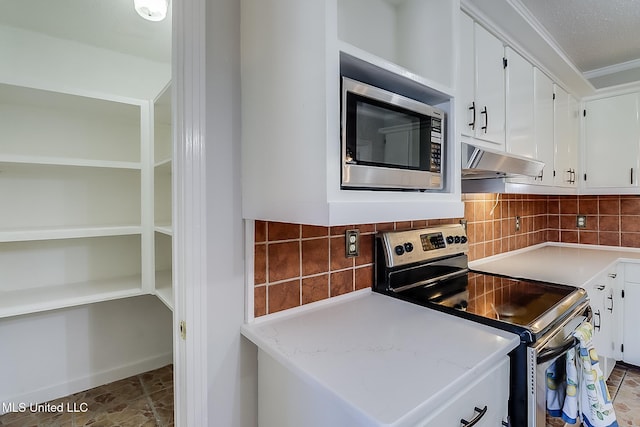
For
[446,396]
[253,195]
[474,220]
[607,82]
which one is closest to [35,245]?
[253,195]

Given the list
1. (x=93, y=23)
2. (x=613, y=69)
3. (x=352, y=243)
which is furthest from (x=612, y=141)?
(x=93, y=23)

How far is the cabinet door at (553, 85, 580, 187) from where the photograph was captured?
7.41 feet

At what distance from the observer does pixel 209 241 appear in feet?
3.25

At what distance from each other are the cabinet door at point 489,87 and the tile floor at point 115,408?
231 cm

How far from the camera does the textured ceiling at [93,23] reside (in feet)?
5.25

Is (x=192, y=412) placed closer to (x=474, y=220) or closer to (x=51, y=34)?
(x=474, y=220)

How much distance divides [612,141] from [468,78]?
1952 millimetres

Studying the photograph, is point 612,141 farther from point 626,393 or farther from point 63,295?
point 63,295

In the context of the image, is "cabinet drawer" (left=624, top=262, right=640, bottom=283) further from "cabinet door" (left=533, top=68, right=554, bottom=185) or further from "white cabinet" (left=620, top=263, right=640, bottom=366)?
"cabinet door" (left=533, top=68, right=554, bottom=185)

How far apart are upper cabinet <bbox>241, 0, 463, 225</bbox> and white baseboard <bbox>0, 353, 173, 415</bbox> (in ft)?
6.31

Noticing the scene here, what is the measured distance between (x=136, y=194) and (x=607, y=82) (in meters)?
3.88

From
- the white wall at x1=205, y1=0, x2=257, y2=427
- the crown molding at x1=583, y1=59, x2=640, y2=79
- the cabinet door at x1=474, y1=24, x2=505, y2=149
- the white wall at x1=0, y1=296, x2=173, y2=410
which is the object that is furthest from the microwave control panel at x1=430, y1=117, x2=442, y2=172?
A: the crown molding at x1=583, y1=59, x2=640, y2=79

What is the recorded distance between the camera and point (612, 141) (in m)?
2.51

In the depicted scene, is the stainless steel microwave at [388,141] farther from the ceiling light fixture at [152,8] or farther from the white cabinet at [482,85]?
the ceiling light fixture at [152,8]
